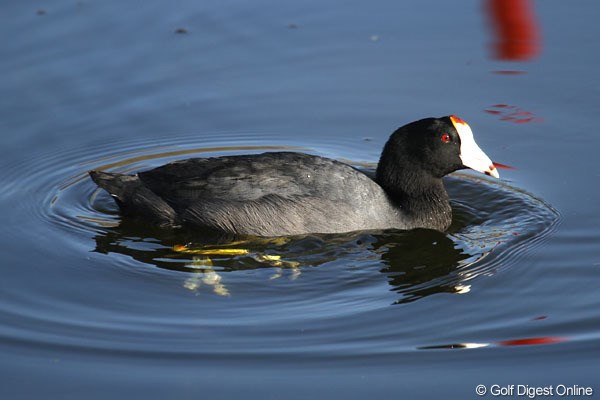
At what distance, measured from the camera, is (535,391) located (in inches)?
212

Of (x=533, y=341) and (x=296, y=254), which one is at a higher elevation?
(x=296, y=254)

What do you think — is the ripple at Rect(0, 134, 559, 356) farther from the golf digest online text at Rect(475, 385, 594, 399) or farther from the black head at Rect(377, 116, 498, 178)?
the golf digest online text at Rect(475, 385, 594, 399)

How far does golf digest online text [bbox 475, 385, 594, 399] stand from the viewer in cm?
534

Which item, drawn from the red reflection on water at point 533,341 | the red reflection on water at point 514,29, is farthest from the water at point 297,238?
the red reflection on water at point 514,29

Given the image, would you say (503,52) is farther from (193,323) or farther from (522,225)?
(193,323)

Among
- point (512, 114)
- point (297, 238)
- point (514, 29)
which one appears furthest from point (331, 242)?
point (514, 29)

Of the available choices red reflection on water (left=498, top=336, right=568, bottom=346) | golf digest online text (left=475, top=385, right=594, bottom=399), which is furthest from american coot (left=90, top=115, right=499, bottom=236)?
golf digest online text (left=475, top=385, right=594, bottom=399)

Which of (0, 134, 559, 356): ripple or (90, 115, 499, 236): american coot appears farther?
(90, 115, 499, 236): american coot

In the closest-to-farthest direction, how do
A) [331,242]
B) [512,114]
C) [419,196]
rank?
[331,242]
[419,196]
[512,114]

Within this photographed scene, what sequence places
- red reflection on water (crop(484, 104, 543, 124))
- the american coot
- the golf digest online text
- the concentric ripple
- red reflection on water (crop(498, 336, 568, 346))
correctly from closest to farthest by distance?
the golf digest online text
red reflection on water (crop(498, 336, 568, 346))
the concentric ripple
the american coot
red reflection on water (crop(484, 104, 543, 124))

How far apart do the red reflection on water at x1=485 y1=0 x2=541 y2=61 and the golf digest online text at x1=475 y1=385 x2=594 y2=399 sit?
5.27m

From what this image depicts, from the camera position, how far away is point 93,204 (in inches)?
321

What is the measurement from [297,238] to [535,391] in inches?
100

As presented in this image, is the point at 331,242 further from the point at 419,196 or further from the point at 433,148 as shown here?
the point at 433,148
